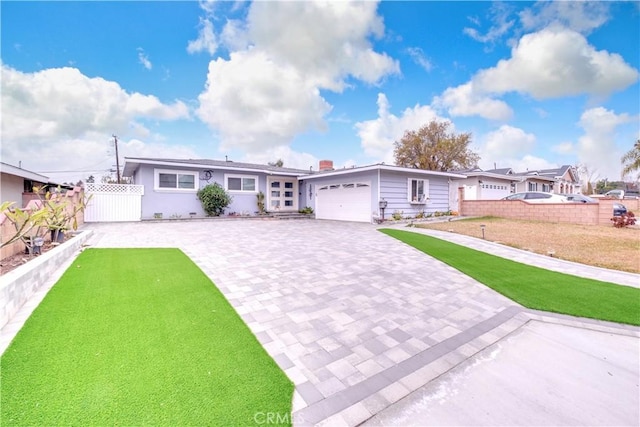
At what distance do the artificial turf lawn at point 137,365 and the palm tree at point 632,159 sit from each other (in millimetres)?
31299

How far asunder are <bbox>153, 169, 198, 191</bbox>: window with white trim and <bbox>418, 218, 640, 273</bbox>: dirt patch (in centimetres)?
1226

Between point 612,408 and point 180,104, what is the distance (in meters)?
20.7

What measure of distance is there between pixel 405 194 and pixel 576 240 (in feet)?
23.1

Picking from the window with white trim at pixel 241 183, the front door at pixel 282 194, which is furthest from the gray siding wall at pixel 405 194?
the window with white trim at pixel 241 183

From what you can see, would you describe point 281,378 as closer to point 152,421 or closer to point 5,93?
point 152,421

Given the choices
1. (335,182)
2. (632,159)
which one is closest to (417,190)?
(335,182)

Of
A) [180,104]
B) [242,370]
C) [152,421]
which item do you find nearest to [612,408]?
[242,370]

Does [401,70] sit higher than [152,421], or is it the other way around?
[401,70]

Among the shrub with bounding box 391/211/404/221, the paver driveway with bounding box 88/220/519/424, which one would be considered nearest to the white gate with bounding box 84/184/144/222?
the paver driveway with bounding box 88/220/519/424

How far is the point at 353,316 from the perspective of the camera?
3.41 m

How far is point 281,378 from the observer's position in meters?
2.21

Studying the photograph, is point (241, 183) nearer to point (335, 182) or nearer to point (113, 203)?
point (335, 182)

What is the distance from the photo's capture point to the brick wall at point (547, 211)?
38.0ft

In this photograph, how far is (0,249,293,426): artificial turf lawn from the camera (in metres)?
1.77
